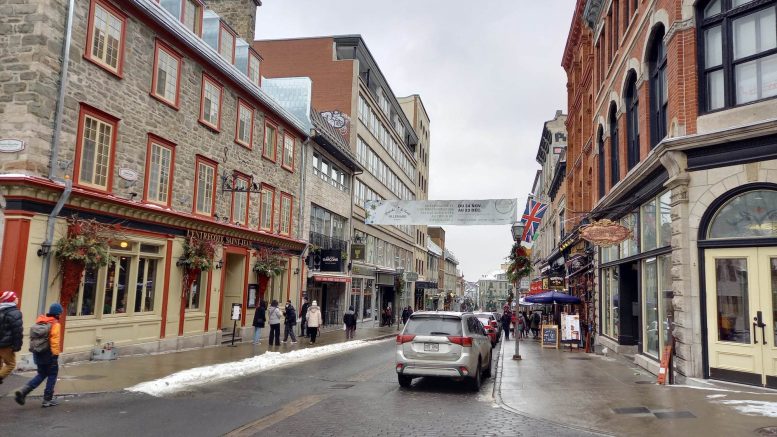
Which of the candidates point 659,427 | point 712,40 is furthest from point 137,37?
point 659,427

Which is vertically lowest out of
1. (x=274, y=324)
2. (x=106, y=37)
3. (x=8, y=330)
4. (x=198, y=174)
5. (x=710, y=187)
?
(x=274, y=324)

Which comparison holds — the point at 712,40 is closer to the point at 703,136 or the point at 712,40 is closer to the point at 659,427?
the point at 703,136

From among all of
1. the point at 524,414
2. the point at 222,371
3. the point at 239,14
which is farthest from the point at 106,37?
the point at 524,414

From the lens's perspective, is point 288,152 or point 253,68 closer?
point 253,68

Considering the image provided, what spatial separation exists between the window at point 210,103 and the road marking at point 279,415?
12312mm

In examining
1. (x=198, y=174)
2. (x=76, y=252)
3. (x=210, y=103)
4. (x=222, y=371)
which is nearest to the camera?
(x=76, y=252)

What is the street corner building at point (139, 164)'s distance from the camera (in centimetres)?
1297

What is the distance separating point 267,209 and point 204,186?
5.10 metres

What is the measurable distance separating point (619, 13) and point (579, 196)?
1306cm

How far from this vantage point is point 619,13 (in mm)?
19703

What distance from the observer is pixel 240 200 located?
2264 centimetres

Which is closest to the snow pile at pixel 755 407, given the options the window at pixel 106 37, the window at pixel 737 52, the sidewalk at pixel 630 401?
the sidewalk at pixel 630 401

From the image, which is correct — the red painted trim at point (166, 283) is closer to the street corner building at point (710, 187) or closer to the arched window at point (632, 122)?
the street corner building at point (710, 187)

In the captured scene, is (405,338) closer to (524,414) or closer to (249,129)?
(524,414)
